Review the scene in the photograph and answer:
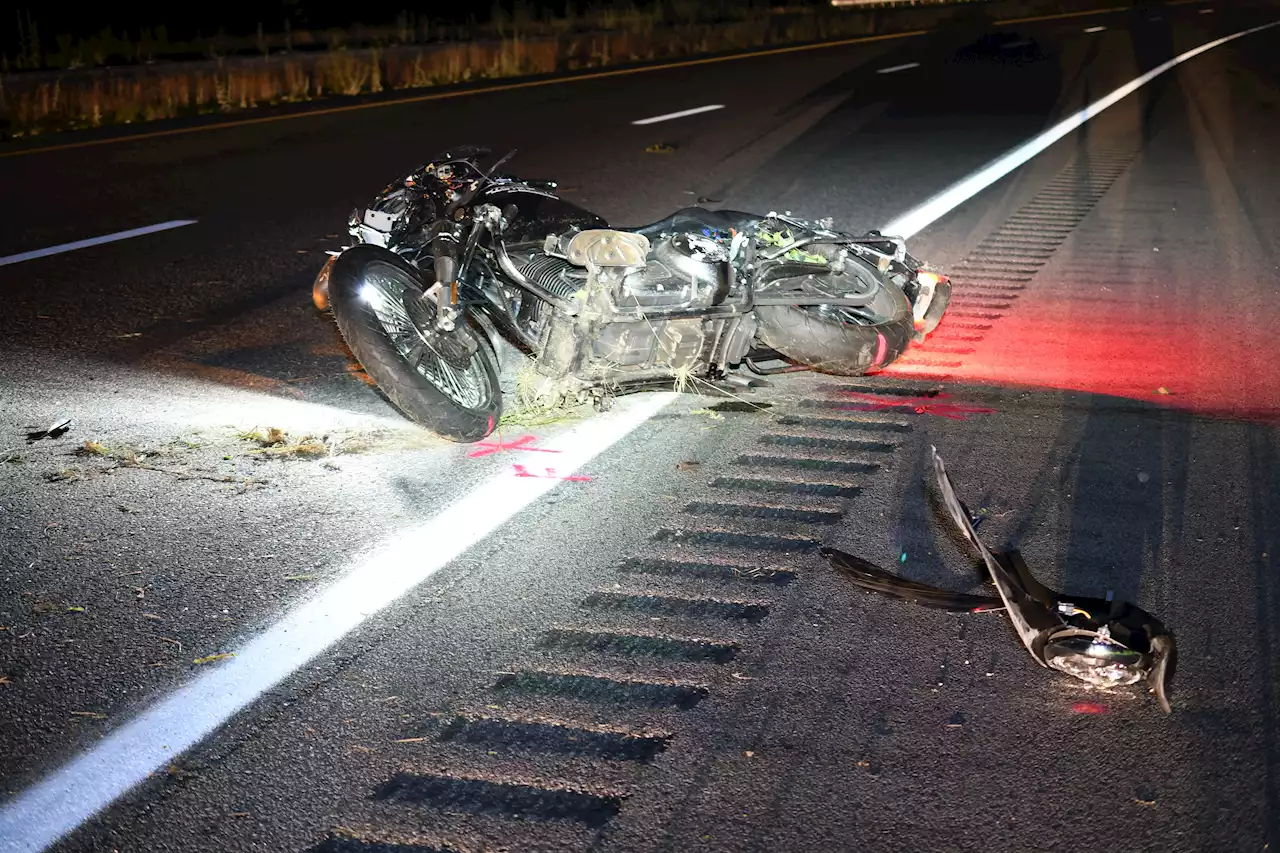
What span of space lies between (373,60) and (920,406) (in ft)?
48.6

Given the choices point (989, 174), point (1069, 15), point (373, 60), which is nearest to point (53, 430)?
point (989, 174)

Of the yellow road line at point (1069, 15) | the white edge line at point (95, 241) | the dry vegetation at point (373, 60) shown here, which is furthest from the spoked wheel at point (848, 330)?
the yellow road line at point (1069, 15)

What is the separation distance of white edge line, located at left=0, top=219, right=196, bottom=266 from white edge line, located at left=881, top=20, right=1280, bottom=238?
16.6 feet

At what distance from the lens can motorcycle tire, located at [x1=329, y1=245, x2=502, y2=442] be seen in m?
5.44

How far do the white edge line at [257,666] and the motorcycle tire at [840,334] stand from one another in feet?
3.45

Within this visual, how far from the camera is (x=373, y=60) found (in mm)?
19391

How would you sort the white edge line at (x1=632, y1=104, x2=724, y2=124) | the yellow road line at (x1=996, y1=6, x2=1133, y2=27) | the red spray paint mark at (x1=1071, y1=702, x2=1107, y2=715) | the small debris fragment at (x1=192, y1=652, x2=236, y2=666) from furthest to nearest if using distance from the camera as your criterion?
the yellow road line at (x1=996, y1=6, x2=1133, y2=27) < the white edge line at (x1=632, y1=104, x2=724, y2=124) < the small debris fragment at (x1=192, y1=652, x2=236, y2=666) < the red spray paint mark at (x1=1071, y1=702, x2=1107, y2=715)

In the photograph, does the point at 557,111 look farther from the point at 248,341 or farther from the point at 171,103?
the point at 248,341

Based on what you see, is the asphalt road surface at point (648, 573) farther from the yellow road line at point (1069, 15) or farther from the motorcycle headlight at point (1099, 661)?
the yellow road line at point (1069, 15)

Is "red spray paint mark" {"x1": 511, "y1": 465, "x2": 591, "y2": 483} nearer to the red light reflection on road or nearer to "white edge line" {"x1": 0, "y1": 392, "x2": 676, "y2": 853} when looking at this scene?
"white edge line" {"x1": 0, "y1": 392, "x2": 676, "y2": 853}

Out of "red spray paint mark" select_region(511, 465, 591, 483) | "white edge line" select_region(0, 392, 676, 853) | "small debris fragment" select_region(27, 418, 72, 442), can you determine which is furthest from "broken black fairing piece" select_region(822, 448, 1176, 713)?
"small debris fragment" select_region(27, 418, 72, 442)

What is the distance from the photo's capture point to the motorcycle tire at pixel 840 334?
614cm

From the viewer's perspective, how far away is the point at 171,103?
16312 millimetres

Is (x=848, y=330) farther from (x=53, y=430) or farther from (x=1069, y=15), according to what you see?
(x=1069, y=15)
